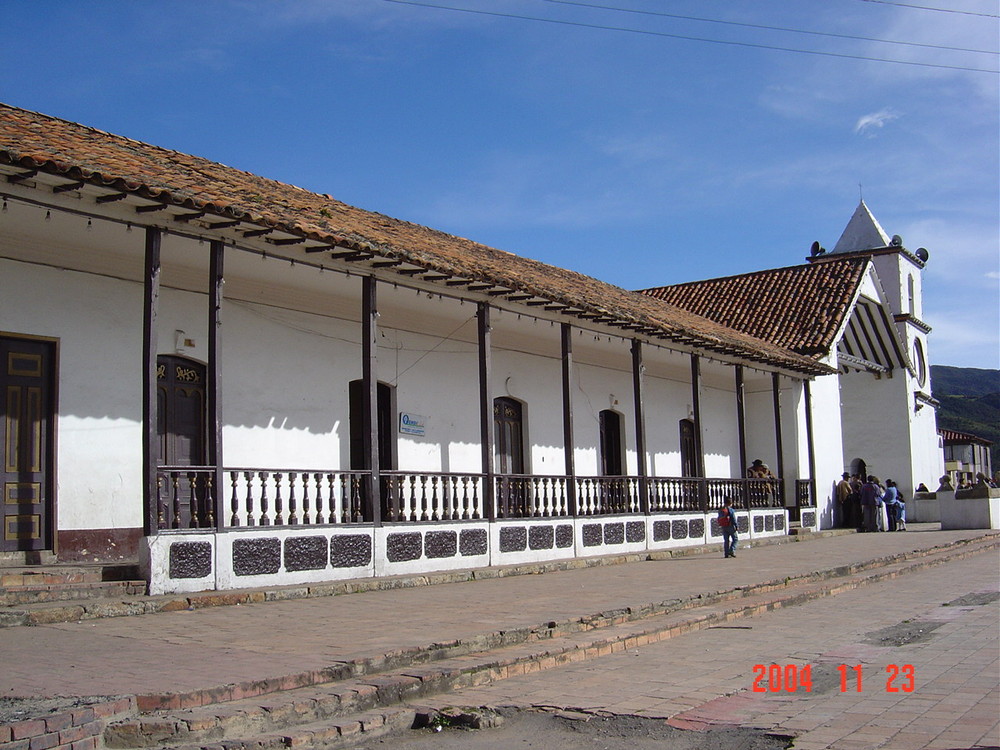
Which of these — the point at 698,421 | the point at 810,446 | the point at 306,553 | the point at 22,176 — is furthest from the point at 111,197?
the point at 810,446

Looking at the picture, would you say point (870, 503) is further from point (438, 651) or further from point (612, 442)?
point (438, 651)

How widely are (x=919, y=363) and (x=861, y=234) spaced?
16.9 ft

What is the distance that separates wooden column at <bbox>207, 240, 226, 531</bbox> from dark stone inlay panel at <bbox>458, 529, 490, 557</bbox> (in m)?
3.66

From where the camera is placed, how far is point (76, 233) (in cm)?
1065

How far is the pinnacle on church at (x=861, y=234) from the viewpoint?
36094 millimetres

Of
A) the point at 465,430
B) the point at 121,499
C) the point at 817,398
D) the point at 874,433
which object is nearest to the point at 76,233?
the point at 121,499

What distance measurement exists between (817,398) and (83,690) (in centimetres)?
2256

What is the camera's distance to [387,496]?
13.0m

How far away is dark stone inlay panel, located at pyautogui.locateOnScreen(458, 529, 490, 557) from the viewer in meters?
13.4

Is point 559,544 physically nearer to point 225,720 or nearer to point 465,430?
point 465,430

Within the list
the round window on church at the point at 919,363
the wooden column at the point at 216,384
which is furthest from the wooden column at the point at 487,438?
the round window on church at the point at 919,363

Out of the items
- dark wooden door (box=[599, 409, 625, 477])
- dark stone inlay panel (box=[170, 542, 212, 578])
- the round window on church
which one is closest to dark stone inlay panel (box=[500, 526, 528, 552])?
dark stone inlay panel (box=[170, 542, 212, 578])

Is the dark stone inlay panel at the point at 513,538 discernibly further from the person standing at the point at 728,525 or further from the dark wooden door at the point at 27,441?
the dark wooden door at the point at 27,441

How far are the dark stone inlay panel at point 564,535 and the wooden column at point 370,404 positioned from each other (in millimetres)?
3616
